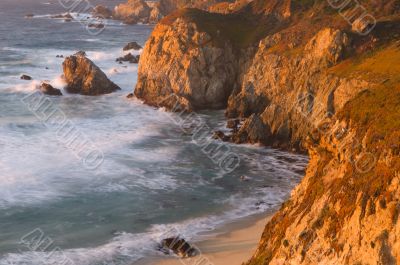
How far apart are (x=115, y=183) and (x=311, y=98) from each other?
67.0ft

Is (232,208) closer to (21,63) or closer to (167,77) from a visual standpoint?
(167,77)

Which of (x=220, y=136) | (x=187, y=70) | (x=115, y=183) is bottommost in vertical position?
(x=115, y=183)

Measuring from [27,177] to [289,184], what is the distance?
20306mm

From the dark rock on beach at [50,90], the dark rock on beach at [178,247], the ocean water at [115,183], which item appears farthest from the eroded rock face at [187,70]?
the dark rock on beach at [178,247]

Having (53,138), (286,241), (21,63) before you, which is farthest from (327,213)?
(21,63)

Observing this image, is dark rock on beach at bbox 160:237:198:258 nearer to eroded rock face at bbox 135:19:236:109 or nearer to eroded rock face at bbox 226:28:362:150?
eroded rock face at bbox 226:28:362:150

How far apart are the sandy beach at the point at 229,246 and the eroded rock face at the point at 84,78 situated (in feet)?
137

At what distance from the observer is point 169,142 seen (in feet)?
171

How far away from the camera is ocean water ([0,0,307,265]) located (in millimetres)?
32312

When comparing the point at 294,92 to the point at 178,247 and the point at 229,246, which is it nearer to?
the point at 229,246

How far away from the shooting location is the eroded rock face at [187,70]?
63375mm

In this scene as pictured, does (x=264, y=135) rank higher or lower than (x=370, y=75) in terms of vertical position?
lower

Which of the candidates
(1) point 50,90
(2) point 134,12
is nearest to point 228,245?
(1) point 50,90

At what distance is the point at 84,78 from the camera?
71.9 m
